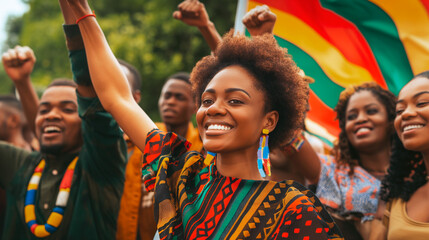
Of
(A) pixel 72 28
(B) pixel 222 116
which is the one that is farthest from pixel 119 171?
(B) pixel 222 116

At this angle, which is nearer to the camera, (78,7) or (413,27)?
(78,7)

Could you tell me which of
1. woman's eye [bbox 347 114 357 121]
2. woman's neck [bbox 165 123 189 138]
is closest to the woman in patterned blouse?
woman's eye [bbox 347 114 357 121]

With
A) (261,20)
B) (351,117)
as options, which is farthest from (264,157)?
(351,117)

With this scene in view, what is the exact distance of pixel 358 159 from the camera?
4.04m

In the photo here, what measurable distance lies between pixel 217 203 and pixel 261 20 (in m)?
1.26

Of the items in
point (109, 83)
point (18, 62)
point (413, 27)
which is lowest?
point (109, 83)

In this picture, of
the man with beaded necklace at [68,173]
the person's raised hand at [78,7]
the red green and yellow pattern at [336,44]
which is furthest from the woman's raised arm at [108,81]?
the red green and yellow pattern at [336,44]

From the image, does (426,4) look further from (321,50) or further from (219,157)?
(219,157)

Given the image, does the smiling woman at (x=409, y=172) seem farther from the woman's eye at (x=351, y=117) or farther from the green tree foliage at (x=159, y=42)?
the green tree foliage at (x=159, y=42)

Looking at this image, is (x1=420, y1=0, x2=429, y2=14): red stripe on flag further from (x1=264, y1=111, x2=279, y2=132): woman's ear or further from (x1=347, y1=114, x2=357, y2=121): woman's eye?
(x1=264, y1=111, x2=279, y2=132): woman's ear

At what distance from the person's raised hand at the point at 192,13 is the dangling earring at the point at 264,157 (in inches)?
58.1

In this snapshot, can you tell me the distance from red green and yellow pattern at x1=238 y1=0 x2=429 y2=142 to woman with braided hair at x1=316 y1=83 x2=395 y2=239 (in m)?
0.44

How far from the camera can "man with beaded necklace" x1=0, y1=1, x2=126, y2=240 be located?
3117mm

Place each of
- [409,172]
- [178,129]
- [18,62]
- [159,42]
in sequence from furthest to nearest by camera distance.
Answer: [159,42], [178,129], [18,62], [409,172]
